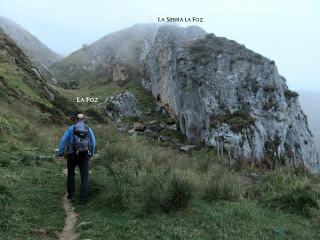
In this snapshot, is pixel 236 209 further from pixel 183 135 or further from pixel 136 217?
pixel 183 135

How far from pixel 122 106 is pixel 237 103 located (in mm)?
14377

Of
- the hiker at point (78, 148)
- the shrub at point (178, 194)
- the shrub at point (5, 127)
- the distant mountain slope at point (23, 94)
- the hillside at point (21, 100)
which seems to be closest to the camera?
the shrub at point (178, 194)

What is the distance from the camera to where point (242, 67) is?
1278 inches

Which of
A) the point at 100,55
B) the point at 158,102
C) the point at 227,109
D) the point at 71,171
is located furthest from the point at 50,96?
the point at 100,55

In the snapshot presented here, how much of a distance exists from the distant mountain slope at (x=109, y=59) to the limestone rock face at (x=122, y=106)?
989 centimetres

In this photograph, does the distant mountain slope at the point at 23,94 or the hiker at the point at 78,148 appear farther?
the distant mountain slope at the point at 23,94

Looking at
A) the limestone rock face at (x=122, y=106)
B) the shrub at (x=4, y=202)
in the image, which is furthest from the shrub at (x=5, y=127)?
the limestone rock face at (x=122, y=106)

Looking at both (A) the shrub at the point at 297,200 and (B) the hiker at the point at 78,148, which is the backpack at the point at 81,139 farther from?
(A) the shrub at the point at 297,200

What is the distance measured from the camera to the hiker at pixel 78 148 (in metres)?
10.5

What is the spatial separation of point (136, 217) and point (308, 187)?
5166 mm

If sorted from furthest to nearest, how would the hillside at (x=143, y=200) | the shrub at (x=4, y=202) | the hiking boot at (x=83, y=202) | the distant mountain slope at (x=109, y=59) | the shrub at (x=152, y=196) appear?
the distant mountain slope at (x=109, y=59), the hiking boot at (x=83, y=202), the shrub at (x=152, y=196), the hillside at (x=143, y=200), the shrub at (x=4, y=202)

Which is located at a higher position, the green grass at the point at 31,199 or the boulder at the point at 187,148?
the boulder at the point at 187,148

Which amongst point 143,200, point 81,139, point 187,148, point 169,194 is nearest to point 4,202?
point 81,139

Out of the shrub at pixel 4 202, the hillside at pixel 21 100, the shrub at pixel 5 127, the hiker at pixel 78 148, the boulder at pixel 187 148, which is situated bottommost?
the shrub at pixel 4 202
